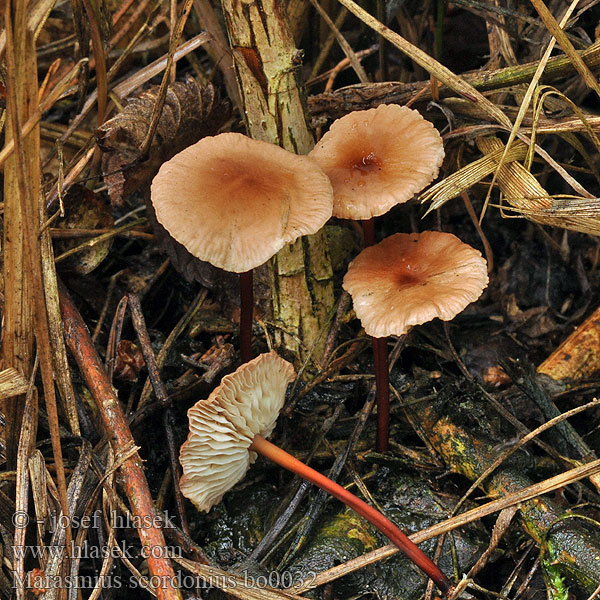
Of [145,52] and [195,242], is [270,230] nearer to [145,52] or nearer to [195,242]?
[195,242]

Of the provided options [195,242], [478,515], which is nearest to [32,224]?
[195,242]

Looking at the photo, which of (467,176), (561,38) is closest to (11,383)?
(467,176)

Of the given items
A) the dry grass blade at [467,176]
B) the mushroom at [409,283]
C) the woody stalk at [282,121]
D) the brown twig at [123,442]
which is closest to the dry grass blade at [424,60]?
the dry grass blade at [467,176]

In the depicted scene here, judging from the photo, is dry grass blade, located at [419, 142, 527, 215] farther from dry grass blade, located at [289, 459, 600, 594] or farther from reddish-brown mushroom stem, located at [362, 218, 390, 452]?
dry grass blade, located at [289, 459, 600, 594]

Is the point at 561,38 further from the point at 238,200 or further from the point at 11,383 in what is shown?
the point at 11,383

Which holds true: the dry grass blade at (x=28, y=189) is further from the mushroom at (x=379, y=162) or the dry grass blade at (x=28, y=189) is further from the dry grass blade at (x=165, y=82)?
the mushroom at (x=379, y=162)

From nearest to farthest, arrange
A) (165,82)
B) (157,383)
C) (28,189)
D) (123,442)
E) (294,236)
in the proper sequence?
(28,189), (294,236), (123,442), (165,82), (157,383)
